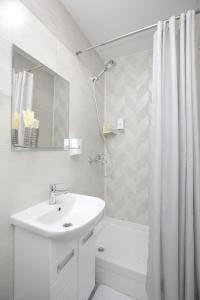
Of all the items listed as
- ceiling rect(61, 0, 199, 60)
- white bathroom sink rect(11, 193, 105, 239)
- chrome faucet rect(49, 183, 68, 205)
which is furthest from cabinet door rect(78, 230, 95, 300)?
ceiling rect(61, 0, 199, 60)

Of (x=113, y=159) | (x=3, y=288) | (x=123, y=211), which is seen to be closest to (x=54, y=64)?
(x=113, y=159)

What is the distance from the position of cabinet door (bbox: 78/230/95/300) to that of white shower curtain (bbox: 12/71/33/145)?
0.80 meters

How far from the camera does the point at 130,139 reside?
82.4 inches

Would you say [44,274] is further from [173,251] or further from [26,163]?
[173,251]

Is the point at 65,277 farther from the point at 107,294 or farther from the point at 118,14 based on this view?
the point at 118,14

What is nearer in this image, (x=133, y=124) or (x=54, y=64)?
(x=54, y=64)

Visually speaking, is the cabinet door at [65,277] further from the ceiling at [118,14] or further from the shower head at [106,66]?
the ceiling at [118,14]

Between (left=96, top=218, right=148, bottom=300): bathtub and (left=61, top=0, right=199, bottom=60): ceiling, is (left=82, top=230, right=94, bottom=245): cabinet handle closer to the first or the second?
(left=96, top=218, right=148, bottom=300): bathtub

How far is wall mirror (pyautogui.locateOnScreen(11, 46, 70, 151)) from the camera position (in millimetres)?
954

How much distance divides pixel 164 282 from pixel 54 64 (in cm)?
176

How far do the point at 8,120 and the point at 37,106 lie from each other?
275 millimetres

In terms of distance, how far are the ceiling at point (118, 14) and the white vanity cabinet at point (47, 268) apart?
187 cm

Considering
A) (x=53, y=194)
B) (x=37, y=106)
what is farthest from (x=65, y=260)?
(x=37, y=106)

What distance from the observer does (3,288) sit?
2.87ft
